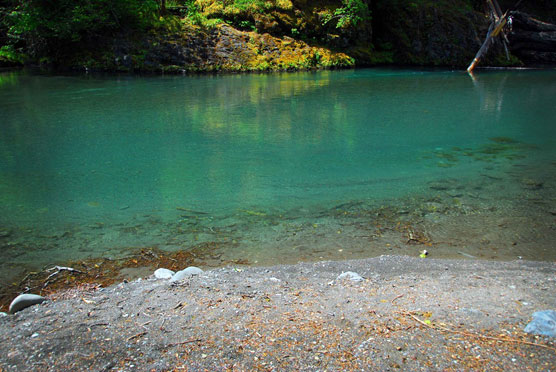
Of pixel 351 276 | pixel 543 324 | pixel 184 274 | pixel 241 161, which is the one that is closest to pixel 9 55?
pixel 241 161

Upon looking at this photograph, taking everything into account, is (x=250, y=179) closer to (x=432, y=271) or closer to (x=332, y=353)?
(x=432, y=271)

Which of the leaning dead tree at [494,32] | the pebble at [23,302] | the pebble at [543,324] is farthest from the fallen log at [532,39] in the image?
the pebble at [23,302]

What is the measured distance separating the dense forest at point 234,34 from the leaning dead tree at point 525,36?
1.26m

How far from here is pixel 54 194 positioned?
251 inches

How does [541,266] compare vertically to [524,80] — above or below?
below

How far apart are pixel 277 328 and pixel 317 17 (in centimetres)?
2570

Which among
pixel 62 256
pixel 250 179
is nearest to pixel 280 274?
pixel 62 256

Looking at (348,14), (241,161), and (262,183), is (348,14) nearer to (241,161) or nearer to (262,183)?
(241,161)

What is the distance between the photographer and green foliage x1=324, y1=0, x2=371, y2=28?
25562 mm

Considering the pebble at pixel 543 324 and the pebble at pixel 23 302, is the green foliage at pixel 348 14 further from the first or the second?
the pebble at pixel 543 324

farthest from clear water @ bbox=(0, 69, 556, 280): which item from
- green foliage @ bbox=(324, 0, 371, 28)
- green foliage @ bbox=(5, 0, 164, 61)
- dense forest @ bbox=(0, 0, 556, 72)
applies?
green foliage @ bbox=(324, 0, 371, 28)

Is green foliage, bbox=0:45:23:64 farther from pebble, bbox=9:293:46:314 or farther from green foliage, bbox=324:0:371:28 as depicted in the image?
pebble, bbox=9:293:46:314

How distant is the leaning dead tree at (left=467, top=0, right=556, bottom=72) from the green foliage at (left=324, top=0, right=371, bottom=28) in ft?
24.9

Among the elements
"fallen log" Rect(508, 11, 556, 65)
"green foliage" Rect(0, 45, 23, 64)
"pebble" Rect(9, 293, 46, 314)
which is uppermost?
"fallen log" Rect(508, 11, 556, 65)
